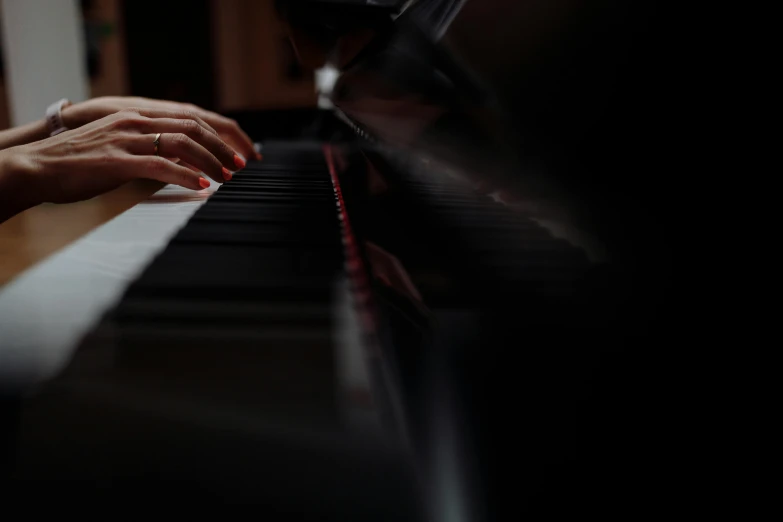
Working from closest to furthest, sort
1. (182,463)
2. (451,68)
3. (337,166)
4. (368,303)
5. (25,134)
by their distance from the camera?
(182,463) → (368,303) → (451,68) → (337,166) → (25,134)

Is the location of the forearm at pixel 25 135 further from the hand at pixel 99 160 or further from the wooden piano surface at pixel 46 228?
the hand at pixel 99 160

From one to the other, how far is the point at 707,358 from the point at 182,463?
219 millimetres

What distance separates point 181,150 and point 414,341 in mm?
641

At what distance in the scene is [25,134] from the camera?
52.7 inches

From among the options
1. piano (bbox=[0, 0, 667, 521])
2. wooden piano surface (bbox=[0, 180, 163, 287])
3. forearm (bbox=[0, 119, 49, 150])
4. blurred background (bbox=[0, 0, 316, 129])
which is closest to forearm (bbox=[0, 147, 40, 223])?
piano (bbox=[0, 0, 667, 521])

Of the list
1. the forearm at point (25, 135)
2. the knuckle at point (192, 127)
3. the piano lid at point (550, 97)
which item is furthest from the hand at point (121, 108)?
the piano lid at point (550, 97)

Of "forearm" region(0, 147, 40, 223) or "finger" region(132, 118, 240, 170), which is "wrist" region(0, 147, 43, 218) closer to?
"forearm" region(0, 147, 40, 223)

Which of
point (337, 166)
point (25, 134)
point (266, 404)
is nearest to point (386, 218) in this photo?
point (266, 404)

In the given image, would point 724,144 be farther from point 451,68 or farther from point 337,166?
point 337,166

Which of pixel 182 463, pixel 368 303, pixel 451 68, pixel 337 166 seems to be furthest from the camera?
pixel 337 166

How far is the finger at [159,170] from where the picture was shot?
2.47 ft

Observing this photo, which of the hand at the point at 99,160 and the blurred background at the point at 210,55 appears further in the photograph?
the blurred background at the point at 210,55

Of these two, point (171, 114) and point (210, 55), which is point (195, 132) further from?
point (210, 55)

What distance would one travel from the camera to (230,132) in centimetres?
124
